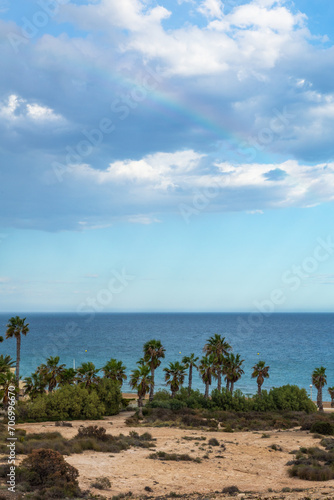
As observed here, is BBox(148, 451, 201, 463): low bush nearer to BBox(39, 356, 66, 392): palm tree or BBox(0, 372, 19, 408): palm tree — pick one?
BBox(0, 372, 19, 408): palm tree

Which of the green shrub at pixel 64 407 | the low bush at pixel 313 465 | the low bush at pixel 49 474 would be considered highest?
the low bush at pixel 49 474

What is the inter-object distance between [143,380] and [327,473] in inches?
1138

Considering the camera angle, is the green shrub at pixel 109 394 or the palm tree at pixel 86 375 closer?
the green shrub at pixel 109 394

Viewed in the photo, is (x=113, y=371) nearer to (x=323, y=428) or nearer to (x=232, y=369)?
(x=232, y=369)

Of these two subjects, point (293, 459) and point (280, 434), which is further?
point (280, 434)

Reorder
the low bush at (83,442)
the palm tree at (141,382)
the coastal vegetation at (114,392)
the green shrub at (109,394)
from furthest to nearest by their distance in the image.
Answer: the green shrub at (109,394)
the palm tree at (141,382)
the coastal vegetation at (114,392)
the low bush at (83,442)

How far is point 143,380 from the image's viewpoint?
51.3m

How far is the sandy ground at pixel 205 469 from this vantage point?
73.9ft

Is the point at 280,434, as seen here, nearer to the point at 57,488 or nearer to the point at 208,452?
the point at 208,452

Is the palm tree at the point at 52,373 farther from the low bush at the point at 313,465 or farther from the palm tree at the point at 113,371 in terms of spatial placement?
the low bush at the point at 313,465

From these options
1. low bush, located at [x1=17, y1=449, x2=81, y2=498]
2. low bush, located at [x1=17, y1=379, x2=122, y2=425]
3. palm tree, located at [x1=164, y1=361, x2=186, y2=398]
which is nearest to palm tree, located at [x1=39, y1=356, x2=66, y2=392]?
low bush, located at [x1=17, y1=379, x2=122, y2=425]

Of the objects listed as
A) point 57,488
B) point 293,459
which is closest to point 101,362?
point 293,459

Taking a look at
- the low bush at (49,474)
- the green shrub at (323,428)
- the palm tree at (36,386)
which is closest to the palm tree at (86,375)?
the palm tree at (36,386)

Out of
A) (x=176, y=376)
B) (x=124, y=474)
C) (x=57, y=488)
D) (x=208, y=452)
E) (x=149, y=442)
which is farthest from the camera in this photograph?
(x=176, y=376)
